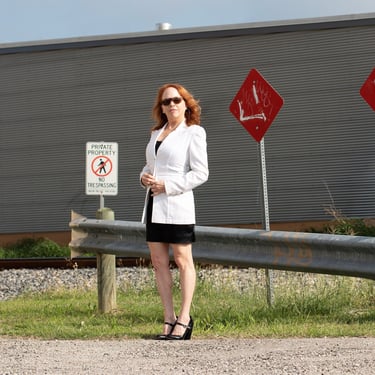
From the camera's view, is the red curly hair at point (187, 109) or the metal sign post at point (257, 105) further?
the metal sign post at point (257, 105)

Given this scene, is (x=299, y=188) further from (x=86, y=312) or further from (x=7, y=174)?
(x=86, y=312)

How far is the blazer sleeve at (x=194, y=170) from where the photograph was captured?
7715 mm

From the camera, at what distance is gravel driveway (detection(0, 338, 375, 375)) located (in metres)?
6.23

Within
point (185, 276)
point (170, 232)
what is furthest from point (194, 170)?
point (185, 276)

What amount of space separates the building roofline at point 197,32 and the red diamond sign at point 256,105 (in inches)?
555

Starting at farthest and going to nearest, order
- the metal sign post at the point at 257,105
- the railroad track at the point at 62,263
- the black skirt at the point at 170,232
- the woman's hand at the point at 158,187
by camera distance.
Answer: the railroad track at the point at 62,263, the metal sign post at the point at 257,105, the black skirt at the point at 170,232, the woman's hand at the point at 158,187

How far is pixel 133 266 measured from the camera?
55.7ft

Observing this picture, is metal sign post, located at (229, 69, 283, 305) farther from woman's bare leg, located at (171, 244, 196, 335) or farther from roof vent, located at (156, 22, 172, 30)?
roof vent, located at (156, 22, 172, 30)

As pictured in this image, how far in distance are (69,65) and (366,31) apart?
25.0 ft

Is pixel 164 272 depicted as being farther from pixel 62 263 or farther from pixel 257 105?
pixel 62 263

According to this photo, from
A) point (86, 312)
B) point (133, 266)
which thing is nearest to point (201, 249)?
point (86, 312)

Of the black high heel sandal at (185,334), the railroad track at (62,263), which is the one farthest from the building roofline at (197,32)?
the black high heel sandal at (185,334)

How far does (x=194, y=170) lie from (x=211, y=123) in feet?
58.6

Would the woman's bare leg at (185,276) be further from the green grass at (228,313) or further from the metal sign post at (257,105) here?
the metal sign post at (257,105)
